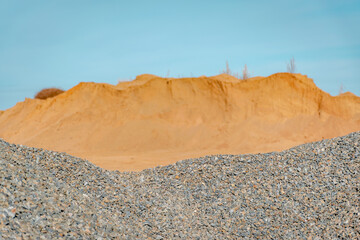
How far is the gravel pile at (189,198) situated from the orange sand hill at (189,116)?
21.7ft

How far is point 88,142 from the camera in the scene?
15523 mm

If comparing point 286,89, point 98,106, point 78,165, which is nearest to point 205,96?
point 286,89

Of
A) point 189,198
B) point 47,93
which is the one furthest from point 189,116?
point 189,198

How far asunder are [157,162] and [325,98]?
8.96 meters

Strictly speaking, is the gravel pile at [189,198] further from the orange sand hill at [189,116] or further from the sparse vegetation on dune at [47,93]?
the sparse vegetation on dune at [47,93]

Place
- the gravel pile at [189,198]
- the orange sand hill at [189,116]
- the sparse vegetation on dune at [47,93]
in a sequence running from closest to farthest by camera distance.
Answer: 1. the gravel pile at [189,198]
2. the orange sand hill at [189,116]
3. the sparse vegetation on dune at [47,93]

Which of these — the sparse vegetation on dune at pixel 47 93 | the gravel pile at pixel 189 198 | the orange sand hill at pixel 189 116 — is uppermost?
the sparse vegetation on dune at pixel 47 93

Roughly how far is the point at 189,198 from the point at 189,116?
9.46 m

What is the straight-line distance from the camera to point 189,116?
53.1 feet

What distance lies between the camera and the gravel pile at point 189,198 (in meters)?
4.72

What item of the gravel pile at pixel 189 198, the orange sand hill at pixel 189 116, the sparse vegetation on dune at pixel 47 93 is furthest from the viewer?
the sparse vegetation on dune at pixel 47 93

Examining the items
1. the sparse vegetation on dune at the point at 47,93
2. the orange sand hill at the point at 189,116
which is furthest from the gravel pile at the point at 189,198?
the sparse vegetation on dune at the point at 47,93

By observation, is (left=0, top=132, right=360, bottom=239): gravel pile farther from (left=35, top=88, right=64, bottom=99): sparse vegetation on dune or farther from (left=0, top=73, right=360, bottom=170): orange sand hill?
(left=35, top=88, right=64, bottom=99): sparse vegetation on dune

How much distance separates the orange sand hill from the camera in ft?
49.6
